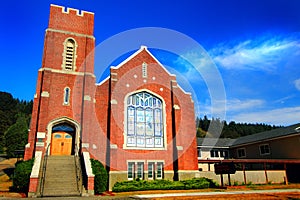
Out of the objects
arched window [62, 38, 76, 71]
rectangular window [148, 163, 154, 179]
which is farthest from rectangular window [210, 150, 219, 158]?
arched window [62, 38, 76, 71]

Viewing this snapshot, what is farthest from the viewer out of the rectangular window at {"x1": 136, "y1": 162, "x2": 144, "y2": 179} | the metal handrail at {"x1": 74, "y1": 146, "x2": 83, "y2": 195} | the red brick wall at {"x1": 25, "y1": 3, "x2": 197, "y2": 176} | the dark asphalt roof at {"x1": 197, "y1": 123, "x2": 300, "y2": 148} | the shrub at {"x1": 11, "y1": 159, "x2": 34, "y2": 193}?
the dark asphalt roof at {"x1": 197, "y1": 123, "x2": 300, "y2": 148}

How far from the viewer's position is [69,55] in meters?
23.0

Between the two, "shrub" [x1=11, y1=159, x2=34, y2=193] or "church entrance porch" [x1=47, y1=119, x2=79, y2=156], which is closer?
"shrub" [x1=11, y1=159, x2=34, y2=193]

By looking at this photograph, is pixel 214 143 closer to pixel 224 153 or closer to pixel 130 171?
pixel 224 153

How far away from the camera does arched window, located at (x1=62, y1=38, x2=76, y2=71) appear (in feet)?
73.8

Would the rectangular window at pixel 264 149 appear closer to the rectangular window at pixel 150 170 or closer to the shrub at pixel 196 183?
the shrub at pixel 196 183

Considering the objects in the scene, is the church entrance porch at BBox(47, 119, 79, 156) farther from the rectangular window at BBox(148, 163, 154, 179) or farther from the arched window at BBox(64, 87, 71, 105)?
the rectangular window at BBox(148, 163, 154, 179)

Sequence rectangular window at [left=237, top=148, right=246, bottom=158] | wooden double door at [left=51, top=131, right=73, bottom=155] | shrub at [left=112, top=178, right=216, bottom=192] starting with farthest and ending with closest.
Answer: rectangular window at [left=237, top=148, right=246, bottom=158] < wooden double door at [left=51, top=131, right=73, bottom=155] < shrub at [left=112, top=178, right=216, bottom=192]

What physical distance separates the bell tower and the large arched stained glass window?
4316 mm

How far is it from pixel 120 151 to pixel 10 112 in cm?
9030

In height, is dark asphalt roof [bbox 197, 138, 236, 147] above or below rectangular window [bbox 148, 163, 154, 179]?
above

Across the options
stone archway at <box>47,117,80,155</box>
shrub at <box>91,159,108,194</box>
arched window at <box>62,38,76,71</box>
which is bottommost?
shrub at <box>91,159,108,194</box>

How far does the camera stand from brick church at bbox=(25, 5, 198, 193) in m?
20.4

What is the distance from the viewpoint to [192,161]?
22969mm
